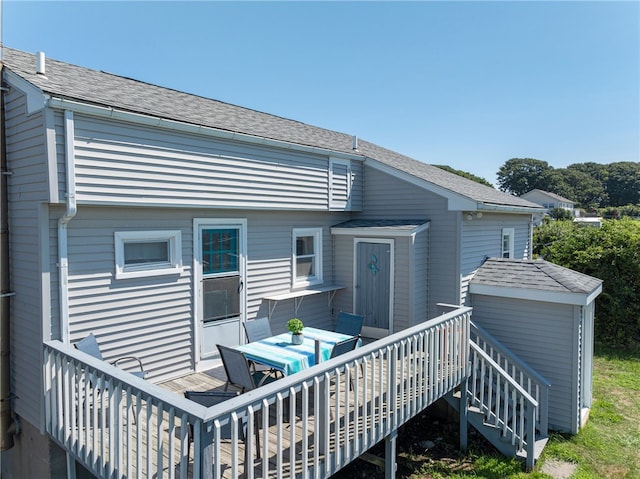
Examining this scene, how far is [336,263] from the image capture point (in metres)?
8.38

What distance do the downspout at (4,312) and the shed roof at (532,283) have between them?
7315mm

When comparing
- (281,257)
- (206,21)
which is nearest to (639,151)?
(281,257)

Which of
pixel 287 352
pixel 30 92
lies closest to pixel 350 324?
pixel 287 352

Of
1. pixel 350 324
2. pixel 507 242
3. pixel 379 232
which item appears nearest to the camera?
pixel 350 324

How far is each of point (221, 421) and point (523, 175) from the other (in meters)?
92.8

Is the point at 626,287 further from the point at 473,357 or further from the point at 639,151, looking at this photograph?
the point at 473,357

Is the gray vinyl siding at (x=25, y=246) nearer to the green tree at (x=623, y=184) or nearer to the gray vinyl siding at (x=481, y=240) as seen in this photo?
the gray vinyl siding at (x=481, y=240)

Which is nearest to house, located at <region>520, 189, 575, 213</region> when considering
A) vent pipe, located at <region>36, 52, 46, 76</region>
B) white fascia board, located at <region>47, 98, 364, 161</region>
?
white fascia board, located at <region>47, 98, 364, 161</region>

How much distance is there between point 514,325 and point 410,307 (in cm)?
193

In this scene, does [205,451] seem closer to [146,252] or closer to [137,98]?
[146,252]

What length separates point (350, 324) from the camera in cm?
671

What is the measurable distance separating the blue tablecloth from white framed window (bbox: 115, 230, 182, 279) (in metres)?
1.64

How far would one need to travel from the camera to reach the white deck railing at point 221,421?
261 cm

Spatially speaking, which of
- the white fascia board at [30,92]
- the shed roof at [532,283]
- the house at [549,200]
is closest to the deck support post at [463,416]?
the shed roof at [532,283]
